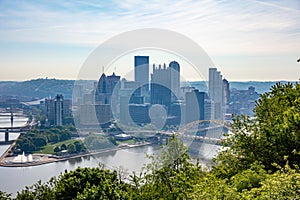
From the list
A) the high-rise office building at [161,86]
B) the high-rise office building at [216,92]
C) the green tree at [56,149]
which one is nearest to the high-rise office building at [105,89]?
the high-rise office building at [161,86]

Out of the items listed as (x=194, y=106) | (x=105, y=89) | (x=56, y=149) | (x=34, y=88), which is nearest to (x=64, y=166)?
(x=56, y=149)

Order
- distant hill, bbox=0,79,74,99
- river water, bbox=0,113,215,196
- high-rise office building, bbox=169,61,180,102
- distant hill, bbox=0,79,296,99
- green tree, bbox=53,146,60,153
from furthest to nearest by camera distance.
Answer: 1. distant hill, bbox=0,79,74,99
2. distant hill, bbox=0,79,296,99
3. green tree, bbox=53,146,60,153
4. river water, bbox=0,113,215,196
5. high-rise office building, bbox=169,61,180,102

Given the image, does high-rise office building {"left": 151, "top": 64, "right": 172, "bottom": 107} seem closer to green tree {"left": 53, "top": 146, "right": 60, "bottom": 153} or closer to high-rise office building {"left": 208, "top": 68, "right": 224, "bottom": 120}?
high-rise office building {"left": 208, "top": 68, "right": 224, "bottom": 120}

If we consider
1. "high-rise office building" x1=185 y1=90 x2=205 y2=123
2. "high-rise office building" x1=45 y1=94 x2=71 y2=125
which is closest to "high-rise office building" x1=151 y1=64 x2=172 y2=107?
"high-rise office building" x1=185 y1=90 x2=205 y2=123

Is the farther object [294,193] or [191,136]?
[191,136]

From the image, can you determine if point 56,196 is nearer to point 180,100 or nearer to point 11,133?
point 180,100

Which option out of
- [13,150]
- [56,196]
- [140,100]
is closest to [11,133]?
[13,150]

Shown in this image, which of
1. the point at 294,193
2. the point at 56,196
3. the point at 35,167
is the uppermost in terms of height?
the point at 294,193
